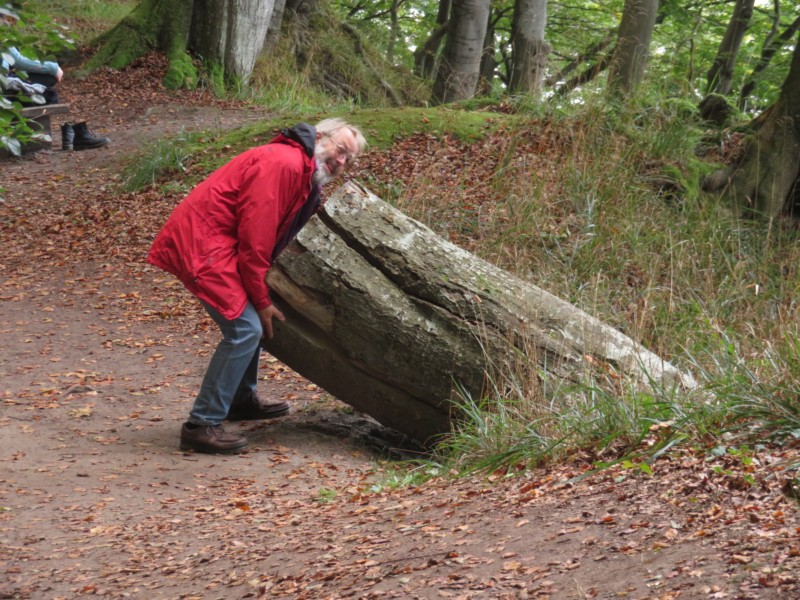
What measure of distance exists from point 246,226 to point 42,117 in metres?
9.07

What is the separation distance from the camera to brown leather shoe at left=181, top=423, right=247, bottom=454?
5203 millimetres

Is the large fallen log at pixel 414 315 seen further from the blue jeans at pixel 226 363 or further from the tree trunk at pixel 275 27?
the tree trunk at pixel 275 27

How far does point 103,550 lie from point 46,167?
1002 centimetres

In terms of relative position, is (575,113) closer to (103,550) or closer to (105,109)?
(103,550)

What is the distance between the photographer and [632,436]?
365 cm

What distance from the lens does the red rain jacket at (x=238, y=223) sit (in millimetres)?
4727

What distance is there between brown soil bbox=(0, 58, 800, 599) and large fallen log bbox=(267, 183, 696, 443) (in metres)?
0.68

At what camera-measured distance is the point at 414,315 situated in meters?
5.02

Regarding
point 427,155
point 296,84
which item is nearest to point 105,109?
point 296,84

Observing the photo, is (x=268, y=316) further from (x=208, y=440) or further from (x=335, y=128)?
(x=335, y=128)

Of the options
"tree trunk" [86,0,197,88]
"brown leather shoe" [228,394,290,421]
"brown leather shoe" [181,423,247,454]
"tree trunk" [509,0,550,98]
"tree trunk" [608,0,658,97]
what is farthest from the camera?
"tree trunk" [86,0,197,88]

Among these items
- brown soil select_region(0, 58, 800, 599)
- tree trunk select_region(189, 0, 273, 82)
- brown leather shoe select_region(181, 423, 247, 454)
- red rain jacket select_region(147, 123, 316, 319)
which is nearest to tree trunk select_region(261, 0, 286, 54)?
tree trunk select_region(189, 0, 273, 82)

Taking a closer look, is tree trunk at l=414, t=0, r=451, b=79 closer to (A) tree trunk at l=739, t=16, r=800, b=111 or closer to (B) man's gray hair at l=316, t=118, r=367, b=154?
(A) tree trunk at l=739, t=16, r=800, b=111

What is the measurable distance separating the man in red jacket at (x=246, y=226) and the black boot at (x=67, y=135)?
9.03 metres
